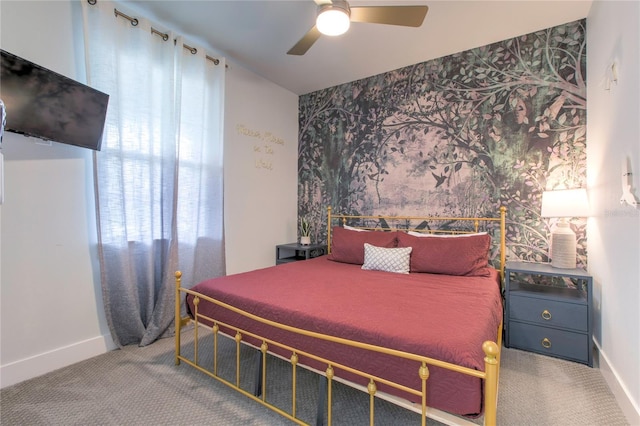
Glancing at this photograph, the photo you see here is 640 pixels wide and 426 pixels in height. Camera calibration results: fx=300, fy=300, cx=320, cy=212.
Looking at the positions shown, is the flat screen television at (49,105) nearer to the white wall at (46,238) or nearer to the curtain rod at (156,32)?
the white wall at (46,238)

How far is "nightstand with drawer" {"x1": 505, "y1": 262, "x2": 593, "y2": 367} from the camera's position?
7.24ft

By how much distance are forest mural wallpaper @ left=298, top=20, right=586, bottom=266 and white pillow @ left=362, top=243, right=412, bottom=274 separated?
0.79 metres

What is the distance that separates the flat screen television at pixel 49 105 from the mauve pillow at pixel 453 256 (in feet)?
8.94

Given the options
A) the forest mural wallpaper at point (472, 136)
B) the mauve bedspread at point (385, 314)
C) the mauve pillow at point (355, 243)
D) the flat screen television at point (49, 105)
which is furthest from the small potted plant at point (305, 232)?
the flat screen television at point (49, 105)

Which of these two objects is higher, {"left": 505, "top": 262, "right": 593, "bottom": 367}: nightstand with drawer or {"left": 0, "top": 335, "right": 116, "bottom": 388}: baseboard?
{"left": 505, "top": 262, "right": 593, "bottom": 367}: nightstand with drawer

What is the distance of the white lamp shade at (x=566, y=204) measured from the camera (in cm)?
230

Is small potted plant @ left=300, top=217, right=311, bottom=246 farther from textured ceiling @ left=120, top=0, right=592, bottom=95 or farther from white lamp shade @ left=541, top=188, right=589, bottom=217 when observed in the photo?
white lamp shade @ left=541, top=188, right=589, bottom=217

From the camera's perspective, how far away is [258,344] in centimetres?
178

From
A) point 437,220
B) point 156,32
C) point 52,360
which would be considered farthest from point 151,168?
point 437,220

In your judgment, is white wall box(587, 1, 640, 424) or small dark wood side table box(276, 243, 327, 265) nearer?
white wall box(587, 1, 640, 424)

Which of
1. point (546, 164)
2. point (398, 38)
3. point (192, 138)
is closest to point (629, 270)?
point (546, 164)

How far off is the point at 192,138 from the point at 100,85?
31.6 inches

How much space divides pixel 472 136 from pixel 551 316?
5.71 feet

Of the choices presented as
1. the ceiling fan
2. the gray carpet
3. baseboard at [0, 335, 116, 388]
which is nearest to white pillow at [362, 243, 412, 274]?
the gray carpet
